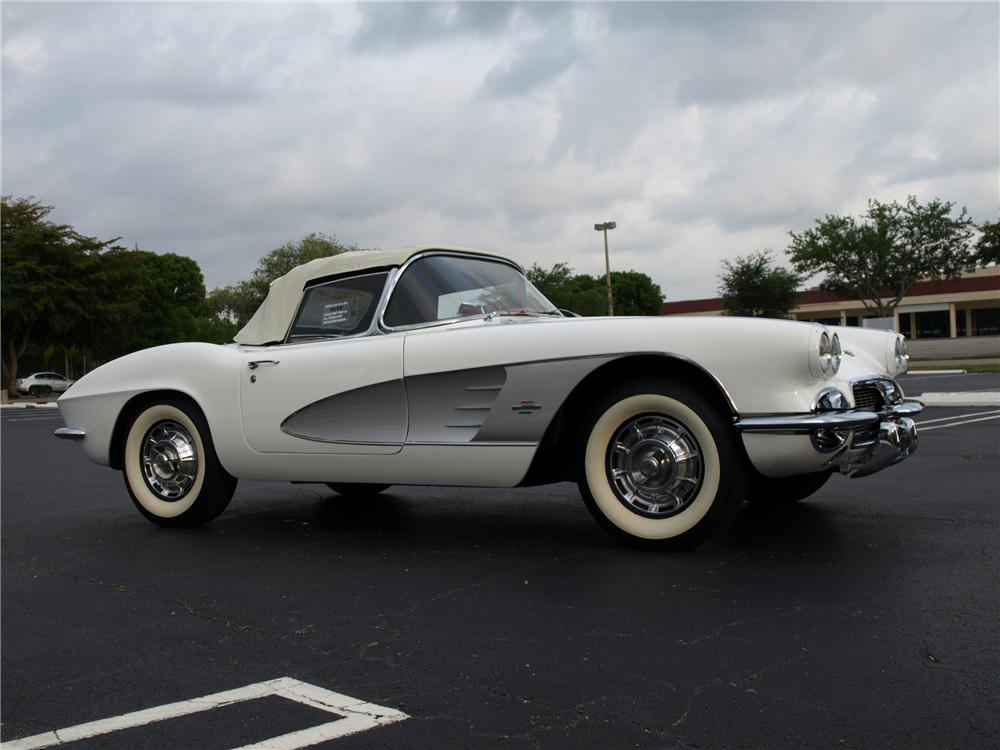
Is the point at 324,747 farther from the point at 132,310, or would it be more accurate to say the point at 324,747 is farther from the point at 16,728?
the point at 132,310

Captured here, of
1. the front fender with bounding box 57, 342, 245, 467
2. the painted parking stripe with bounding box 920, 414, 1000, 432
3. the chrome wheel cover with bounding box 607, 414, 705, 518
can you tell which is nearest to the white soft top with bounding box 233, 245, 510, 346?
the front fender with bounding box 57, 342, 245, 467

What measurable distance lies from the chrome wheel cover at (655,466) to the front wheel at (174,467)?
8.41 feet

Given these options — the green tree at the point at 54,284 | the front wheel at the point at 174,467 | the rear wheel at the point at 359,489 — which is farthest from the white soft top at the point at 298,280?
the green tree at the point at 54,284

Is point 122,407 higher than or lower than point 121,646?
higher

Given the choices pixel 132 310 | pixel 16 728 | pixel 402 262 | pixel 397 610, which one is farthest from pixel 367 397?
pixel 132 310

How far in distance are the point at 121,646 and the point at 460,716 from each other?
1.48 meters

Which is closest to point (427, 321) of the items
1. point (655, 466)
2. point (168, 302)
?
point (655, 466)

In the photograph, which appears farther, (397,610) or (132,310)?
(132,310)

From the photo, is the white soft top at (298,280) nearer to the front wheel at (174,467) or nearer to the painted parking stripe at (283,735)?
the front wheel at (174,467)

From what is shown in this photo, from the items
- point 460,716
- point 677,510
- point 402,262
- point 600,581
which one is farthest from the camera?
point 402,262

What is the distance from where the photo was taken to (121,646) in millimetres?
3324

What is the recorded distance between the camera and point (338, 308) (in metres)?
5.55

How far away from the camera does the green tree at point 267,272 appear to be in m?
58.9

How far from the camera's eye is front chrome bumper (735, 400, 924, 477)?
156 inches
